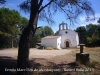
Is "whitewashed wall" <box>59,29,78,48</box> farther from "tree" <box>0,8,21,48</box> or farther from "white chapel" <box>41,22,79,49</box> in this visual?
"tree" <box>0,8,21,48</box>

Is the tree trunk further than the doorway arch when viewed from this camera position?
No

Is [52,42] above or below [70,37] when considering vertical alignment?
below

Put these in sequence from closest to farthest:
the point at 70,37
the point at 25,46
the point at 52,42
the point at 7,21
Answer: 1. the point at 25,46
2. the point at 7,21
3. the point at 52,42
4. the point at 70,37

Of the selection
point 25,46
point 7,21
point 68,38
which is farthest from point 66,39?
point 25,46

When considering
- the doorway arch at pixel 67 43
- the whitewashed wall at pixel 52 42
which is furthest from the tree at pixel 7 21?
the doorway arch at pixel 67 43

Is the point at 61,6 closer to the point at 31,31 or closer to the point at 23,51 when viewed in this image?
the point at 31,31

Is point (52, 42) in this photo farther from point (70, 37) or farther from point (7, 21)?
point (7, 21)

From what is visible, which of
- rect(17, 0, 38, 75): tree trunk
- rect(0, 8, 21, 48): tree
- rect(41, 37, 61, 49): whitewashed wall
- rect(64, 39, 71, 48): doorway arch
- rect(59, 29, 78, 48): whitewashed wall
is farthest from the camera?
rect(64, 39, 71, 48): doorway arch

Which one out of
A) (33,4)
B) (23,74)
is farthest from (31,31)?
(23,74)

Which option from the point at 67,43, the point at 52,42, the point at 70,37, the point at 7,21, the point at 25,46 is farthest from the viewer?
the point at 67,43

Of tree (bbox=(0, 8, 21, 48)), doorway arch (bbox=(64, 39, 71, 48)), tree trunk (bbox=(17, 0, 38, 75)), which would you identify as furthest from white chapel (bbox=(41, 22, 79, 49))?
tree trunk (bbox=(17, 0, 38, 75))

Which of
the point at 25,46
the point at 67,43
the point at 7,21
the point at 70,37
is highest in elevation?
the point at 7,21

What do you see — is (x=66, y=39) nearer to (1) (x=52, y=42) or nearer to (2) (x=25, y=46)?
(1) (x=52, y=42)

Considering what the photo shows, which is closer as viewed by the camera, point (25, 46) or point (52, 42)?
point (25, 46)
